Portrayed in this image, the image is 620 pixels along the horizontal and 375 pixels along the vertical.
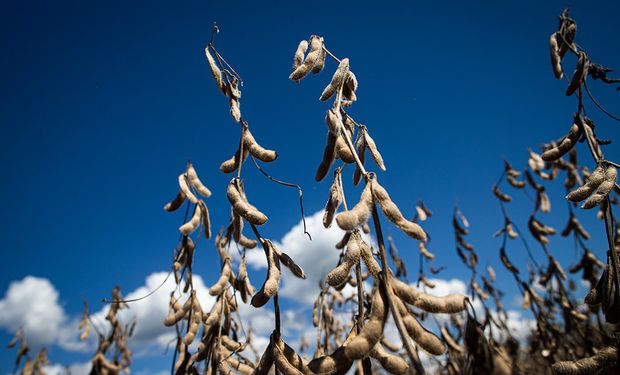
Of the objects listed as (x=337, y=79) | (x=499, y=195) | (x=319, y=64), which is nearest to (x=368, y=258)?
(x=337, y=79)

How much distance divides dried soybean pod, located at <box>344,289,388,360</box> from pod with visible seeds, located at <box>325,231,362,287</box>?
13 centimetres

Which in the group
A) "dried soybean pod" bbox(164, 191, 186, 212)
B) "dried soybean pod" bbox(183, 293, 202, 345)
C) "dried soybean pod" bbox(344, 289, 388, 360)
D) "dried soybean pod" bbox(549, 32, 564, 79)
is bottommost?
"dried soybean pod" bbox(344, 289, 388, 360)

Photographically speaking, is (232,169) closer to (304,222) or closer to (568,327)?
(304,222)

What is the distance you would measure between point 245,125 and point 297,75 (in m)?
0.31

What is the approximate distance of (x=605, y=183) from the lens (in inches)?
53.8

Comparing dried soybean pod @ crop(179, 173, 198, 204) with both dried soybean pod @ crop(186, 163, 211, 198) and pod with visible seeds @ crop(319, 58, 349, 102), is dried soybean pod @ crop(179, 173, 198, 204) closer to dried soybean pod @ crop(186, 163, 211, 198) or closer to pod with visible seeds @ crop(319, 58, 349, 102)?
dried soybean pod @ crop(186, 163, 211, 198)

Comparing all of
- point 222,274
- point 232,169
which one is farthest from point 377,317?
point 222,274

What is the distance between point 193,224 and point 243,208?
975 mm

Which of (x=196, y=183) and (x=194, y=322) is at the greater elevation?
(x=196, y=183)

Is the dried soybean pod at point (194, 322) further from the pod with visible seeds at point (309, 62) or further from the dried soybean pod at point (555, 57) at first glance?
the dried soybean pod at point (555, 57)

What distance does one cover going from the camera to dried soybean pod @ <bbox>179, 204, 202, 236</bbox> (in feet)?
7.14

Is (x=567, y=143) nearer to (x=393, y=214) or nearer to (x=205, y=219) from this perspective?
(x=393, y=214)

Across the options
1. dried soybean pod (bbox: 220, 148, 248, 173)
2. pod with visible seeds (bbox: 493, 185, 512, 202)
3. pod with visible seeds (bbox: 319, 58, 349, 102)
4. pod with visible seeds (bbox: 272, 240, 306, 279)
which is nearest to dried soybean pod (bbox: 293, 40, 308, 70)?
pod with visible seeds (bbox: 319, 58, 349, 102)

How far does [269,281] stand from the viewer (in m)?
1.32
